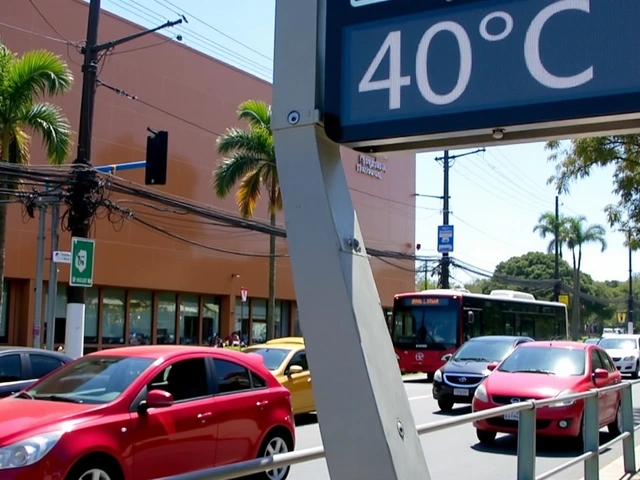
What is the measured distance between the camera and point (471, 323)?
87.5ft

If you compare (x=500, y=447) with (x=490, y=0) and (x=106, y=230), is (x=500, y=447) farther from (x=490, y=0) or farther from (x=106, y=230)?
(x=106, y=230)

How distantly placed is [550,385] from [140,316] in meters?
22.8

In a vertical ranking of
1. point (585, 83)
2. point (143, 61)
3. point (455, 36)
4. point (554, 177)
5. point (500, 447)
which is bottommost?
point (500, 447)

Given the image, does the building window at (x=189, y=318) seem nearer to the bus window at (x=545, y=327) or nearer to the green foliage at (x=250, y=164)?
the green foliage at (x=250, y=164)

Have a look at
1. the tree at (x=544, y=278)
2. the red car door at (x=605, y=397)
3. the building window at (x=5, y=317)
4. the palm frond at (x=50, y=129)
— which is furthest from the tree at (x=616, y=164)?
the tree at (x=544, y=278)

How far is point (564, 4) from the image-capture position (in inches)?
96.0

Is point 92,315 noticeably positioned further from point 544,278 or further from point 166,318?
point 544,278

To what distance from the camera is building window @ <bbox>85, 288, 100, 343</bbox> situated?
98.0 feet

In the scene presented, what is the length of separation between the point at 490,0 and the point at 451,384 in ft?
48.4

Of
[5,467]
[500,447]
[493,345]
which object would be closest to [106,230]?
[493,345]

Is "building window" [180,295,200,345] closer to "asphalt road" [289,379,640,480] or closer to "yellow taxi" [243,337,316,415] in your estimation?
"yellow taxi" [243,337,316,415]

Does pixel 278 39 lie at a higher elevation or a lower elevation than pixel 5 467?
higher

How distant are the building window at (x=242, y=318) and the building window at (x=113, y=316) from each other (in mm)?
6637

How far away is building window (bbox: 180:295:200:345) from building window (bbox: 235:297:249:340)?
2331 mm
